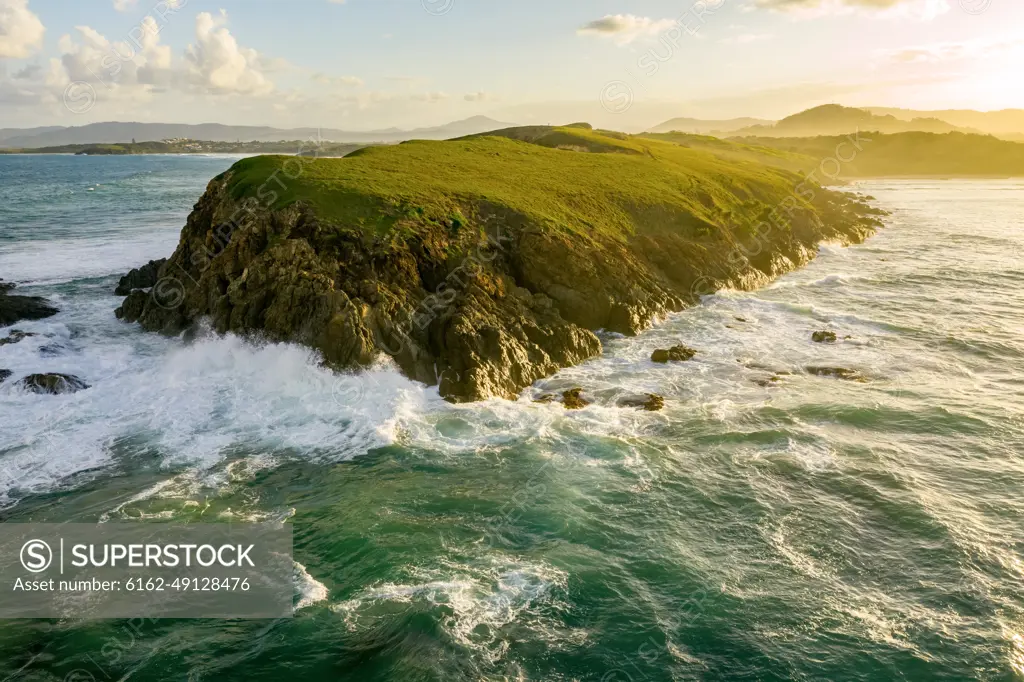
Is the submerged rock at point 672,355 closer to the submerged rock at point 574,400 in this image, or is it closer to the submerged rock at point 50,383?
the submerged rock at point 574,400

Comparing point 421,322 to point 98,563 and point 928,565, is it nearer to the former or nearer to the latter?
point 98,563

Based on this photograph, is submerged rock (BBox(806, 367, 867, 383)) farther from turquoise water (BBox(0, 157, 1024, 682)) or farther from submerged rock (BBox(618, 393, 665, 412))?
submerged rock (BBox(618, 393, 665, 412))

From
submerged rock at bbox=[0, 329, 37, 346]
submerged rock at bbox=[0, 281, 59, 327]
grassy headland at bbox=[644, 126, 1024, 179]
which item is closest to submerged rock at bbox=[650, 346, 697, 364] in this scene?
submerged rock at bbox=[0, 329, 37, 346]

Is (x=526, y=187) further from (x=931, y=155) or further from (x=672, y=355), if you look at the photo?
(x=931, y=155)

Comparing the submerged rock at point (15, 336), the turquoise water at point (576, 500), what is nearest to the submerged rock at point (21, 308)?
the turquoise water at point (576, 500)

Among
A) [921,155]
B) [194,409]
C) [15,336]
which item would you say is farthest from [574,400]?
[921,155]

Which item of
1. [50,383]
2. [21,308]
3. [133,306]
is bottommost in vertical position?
[50,383]

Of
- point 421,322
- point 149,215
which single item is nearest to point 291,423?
point 421,322
